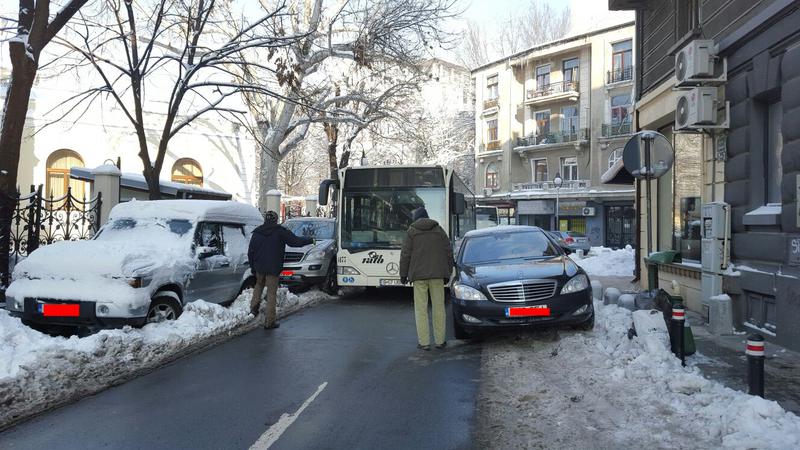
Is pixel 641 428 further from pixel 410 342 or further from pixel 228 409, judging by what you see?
pixel 410 342

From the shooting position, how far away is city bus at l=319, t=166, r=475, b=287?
39.6 feet

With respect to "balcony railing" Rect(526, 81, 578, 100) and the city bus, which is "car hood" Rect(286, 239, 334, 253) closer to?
the city bus

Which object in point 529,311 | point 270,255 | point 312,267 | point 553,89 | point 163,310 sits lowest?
point 163,310

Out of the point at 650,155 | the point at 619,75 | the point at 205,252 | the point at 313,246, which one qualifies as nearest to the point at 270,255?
the point at 205,252

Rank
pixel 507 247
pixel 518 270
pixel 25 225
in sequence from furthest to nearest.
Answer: pixel 25 225 < pixel 507 247 < pixel 518 270

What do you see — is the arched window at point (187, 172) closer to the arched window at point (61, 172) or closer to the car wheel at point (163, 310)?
the arched window at point (61, 172)

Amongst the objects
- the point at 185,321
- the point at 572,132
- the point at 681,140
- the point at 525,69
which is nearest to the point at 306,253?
the point at 185,321

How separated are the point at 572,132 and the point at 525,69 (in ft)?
21.9

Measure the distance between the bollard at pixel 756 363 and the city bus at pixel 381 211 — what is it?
24.4 ft

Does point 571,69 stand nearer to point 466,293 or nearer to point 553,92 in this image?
point 553,92

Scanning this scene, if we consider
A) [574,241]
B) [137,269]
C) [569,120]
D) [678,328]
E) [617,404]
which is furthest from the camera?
[569,120]

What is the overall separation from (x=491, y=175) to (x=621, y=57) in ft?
45.6

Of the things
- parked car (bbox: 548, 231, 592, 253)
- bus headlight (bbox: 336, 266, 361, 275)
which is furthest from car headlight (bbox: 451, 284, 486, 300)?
parked car (bbox: 548, 231, 592, 253)

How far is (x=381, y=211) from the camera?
12328mm
